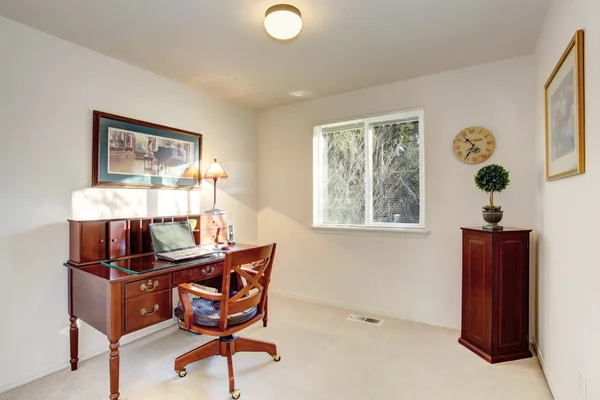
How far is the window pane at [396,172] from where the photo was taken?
3191mm

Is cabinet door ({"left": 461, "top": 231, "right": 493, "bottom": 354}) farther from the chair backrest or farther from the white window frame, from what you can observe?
the chair backrest

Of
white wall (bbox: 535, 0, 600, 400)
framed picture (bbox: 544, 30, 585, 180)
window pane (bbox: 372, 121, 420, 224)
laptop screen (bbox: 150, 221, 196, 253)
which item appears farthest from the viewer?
window pane (bbox: 372, 121, 420, 224)

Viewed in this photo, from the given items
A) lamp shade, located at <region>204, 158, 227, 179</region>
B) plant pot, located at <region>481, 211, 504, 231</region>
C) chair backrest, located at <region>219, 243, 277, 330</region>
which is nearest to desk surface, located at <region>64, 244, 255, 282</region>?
chair backrest, located at <region>219, 243, 277, 330</region>

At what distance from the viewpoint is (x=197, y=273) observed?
2.30m

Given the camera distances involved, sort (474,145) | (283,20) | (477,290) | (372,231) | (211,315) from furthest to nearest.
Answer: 1. (372,231)
2. (474,145)
3. (477,290)
4. (211,315)
5. (283,20)

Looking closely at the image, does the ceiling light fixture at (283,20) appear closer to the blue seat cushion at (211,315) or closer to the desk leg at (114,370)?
the blue seat cushion at (211,315)

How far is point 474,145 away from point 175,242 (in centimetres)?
276

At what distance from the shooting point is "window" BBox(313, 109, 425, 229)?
3197 millimetres

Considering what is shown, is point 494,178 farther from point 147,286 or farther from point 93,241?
point 93,241

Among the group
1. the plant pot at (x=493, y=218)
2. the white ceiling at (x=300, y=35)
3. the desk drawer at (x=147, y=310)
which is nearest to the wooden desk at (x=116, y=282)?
the desk drawer at (x=147, y=310)

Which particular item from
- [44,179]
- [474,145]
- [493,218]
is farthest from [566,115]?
[44,179]

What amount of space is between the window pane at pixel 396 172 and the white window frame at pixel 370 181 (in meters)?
0.04

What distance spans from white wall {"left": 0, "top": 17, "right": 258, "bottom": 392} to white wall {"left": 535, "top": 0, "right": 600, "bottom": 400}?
10.2 feet

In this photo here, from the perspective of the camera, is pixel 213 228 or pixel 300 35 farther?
pixel 213 228
